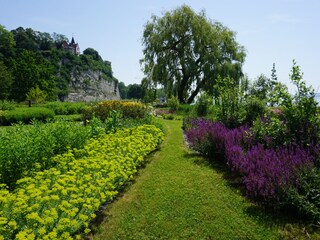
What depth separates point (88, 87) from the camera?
4616 inches

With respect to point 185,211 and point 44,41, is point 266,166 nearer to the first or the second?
point 185,211

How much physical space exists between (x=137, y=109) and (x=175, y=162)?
25.3 ft

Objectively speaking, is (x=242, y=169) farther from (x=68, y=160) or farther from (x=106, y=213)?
(x=68, y=160)

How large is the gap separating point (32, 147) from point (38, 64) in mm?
54353

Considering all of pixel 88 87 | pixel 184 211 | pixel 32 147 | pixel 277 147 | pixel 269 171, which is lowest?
pixel 184 211

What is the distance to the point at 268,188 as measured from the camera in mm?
4449

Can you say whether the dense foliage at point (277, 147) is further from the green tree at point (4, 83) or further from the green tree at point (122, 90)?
the green tree at point (122, 90)

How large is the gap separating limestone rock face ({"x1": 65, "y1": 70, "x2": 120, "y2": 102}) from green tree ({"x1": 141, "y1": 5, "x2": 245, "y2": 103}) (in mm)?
73996

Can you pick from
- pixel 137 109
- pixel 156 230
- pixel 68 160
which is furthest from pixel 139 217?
pixel 137 109

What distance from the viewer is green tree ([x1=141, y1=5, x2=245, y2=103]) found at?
2797 cm

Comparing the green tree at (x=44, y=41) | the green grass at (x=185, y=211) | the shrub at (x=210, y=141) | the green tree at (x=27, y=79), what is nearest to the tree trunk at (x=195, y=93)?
the shrub at (x=210, y=141)

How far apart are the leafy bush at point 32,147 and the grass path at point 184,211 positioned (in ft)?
5.86

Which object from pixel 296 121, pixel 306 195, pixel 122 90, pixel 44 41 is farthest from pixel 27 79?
Result: pixel 122 90

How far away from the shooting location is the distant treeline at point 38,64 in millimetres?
45531
